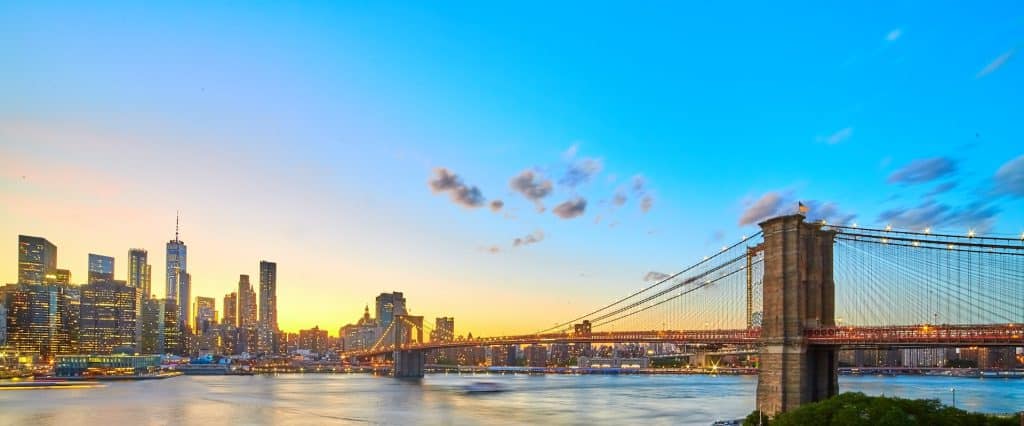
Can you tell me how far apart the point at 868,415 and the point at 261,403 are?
2615 inches

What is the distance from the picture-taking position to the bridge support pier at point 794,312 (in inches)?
1503

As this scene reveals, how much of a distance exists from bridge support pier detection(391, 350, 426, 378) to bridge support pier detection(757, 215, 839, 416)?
11373 cm

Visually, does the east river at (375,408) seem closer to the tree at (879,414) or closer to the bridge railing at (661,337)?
the bridge railing at (661,337)

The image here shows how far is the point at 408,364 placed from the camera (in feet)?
493

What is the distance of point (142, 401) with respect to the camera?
8162 centimetres

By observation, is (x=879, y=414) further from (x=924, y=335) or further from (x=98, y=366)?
(x=98, y=366)

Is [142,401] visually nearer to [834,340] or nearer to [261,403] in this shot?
[261,403]

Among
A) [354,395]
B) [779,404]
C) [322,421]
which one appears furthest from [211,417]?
[779,404]

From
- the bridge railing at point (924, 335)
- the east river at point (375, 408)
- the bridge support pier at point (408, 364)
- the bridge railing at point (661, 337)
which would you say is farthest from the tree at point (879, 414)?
the bridge support pier at point (408, 364)

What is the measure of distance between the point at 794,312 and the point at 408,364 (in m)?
119

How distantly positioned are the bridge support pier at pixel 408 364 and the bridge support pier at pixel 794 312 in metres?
114

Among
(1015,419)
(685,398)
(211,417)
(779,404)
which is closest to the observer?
(1015,419)

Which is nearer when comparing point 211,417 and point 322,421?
point 322,421

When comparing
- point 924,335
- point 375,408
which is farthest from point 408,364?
point 924,335
